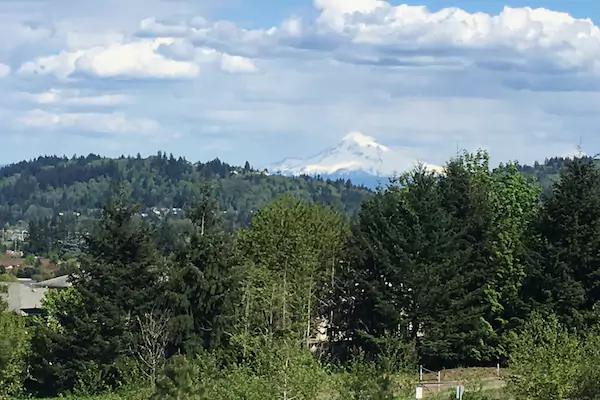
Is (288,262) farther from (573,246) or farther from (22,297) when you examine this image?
(22,297)

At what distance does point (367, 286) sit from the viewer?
5569 cm

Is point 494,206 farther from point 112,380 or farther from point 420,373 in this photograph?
point 112,380

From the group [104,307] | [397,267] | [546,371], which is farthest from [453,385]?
[104,307]

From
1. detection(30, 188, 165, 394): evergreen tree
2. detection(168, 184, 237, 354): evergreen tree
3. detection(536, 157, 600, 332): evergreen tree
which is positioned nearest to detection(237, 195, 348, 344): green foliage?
detection(168, 184, 237, 354): evergreen tree

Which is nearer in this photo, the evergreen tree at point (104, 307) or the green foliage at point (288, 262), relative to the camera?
the evergreen tree at point (104, 307)

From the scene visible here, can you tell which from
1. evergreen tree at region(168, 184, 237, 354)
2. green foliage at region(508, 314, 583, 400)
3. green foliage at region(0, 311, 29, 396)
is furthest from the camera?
evergreen tree at region(168, 184, 237, 354)

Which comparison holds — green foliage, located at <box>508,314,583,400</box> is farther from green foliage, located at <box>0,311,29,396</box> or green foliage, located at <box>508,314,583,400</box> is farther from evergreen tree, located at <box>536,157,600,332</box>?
green foliage, located at <box>0,311,29,396</box>

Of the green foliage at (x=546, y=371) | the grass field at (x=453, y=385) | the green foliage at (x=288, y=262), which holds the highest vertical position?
the green foliage at (x=288, y=262)

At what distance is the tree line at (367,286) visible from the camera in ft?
168

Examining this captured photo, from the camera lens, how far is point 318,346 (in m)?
58.8

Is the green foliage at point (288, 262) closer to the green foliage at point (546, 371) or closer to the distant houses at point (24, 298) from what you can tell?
the green foliage at point (546, 371)

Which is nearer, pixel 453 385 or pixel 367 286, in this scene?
pixel 453 385

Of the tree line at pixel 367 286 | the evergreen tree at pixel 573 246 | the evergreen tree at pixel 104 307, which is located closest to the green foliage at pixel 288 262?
the tree line at pixel 367 286

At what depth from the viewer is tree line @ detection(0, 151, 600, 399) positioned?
168 ft
